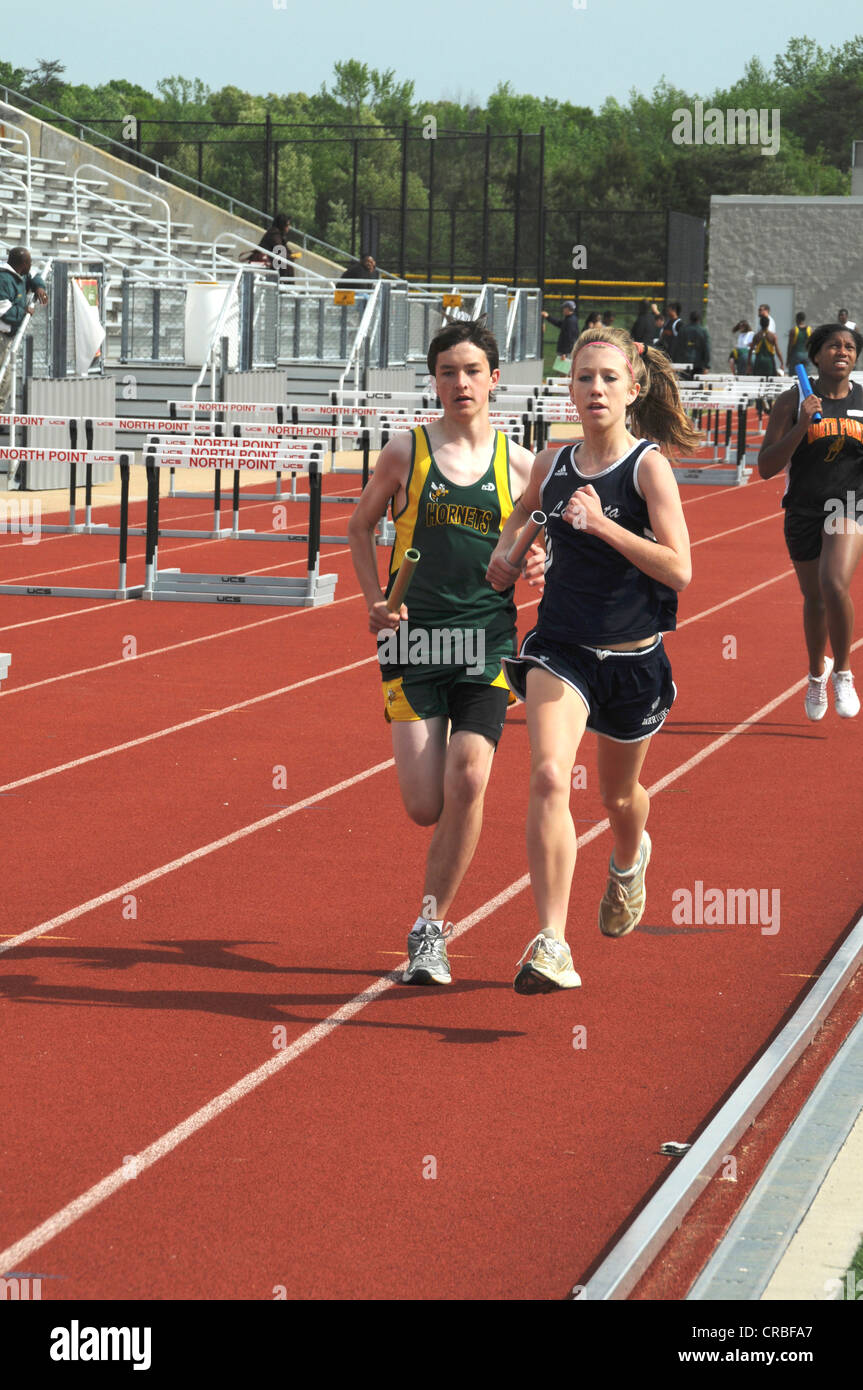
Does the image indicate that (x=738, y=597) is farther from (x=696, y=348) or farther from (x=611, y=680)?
(x=696, y=348)

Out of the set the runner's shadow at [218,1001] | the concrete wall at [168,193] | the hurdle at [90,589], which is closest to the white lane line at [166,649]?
the hurdle at [90,589]

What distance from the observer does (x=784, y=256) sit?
48.3 metres

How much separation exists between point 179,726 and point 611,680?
4628mm

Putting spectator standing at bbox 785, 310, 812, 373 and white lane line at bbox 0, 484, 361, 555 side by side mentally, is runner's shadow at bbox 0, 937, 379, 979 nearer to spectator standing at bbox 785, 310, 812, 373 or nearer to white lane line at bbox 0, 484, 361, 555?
white lane line at bbox 0, 484, 361, 555

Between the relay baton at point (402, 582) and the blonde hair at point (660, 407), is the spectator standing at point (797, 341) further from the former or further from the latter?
the relay baton at point (402, 582)

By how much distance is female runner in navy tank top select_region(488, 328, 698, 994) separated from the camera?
5301 mm

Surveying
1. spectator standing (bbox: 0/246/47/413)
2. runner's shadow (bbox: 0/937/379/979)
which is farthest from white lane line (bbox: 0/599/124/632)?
spectator standing (bbox: 0/246/47/413)

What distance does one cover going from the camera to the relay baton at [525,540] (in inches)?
212

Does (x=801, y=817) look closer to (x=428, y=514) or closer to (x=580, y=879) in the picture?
(x=580, y=879)

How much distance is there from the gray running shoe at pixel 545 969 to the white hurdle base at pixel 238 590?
914 cm

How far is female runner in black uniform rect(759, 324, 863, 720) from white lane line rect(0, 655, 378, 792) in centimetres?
296

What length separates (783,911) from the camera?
21.8 ft

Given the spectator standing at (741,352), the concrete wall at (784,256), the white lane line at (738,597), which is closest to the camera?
the white lane line at (738,597)
